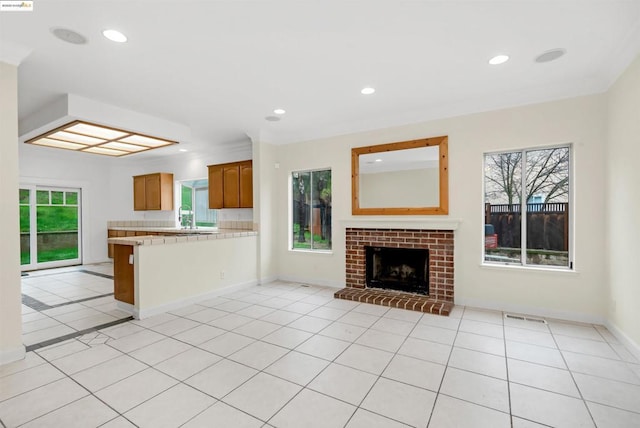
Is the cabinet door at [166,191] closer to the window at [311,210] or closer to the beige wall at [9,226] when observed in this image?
the window at [311,210]

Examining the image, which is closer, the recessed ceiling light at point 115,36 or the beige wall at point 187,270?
the recessed ceiling light at point 115,36

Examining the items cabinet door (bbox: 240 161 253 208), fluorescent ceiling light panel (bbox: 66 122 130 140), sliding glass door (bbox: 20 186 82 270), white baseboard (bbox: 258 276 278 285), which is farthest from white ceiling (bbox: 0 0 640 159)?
sliding glass door (bbox: 20 186 82 270)

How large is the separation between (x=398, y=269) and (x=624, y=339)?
8.35ft

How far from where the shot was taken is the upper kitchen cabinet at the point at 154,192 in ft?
23.9

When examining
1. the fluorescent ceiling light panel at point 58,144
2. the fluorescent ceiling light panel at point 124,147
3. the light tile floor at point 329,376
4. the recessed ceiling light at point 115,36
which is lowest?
the light tile floor at point 329,376

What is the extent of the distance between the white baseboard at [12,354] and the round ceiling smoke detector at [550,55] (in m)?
5.43

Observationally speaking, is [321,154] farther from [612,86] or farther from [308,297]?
Answer: [612,86]

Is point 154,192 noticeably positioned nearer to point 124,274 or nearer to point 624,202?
point 124,274

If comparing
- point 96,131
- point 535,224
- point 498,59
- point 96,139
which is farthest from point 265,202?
point 535,224

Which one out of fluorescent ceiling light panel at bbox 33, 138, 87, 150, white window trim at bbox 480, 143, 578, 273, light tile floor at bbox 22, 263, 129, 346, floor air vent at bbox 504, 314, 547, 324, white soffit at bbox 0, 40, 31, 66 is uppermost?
white soffit at bbox 0, 40, 31, 66

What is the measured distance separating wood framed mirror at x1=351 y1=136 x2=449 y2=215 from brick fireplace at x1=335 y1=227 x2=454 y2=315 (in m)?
0.31

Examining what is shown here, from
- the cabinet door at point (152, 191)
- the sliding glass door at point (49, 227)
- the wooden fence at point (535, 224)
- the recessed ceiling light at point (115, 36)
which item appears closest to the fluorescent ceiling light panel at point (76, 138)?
the cabinet door at point (152, 191)

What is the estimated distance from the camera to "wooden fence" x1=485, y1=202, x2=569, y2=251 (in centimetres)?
362

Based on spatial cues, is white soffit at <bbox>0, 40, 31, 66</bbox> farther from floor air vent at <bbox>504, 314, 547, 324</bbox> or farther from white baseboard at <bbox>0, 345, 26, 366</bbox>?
floor air vent at <bbox>504, 314, 547, 324</bbox>
